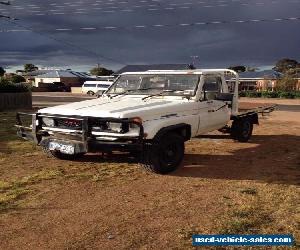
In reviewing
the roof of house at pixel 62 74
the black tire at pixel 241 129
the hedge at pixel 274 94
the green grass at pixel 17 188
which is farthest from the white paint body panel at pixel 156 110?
the roof of house at pixel 62 74

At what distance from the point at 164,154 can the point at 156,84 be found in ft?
6.53

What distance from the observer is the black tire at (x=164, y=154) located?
691 centimetres

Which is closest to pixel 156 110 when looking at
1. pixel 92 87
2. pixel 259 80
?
pixel 92 87

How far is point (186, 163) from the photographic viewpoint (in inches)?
331

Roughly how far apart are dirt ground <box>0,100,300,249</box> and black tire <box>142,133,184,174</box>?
7.6 inches

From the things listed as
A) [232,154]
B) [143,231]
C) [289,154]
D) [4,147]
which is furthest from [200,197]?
[4,147]

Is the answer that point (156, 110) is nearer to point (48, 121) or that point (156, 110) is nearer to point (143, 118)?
point (143, 118)

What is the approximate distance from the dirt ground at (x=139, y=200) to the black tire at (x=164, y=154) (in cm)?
19

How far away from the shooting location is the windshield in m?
8.30

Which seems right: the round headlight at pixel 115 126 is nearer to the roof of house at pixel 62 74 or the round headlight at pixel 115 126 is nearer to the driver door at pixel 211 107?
the driver door at pixel 211 107

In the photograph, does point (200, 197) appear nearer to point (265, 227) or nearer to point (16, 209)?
point (265, 227)

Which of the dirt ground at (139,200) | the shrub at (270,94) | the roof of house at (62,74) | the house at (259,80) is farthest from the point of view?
the roof of house at (62,74)

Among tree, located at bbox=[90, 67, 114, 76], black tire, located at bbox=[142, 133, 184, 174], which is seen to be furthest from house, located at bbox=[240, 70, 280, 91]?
black tire, located at bbox=[142, 133, 184, 174]

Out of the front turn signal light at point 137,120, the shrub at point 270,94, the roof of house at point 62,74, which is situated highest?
the roof of house at point 62,74
